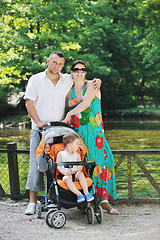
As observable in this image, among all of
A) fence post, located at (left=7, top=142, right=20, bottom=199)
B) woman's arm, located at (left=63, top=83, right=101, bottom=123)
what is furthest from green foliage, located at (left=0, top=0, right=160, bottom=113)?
woman's arm, located at (left=63, top=83, right=101, bottom=123)

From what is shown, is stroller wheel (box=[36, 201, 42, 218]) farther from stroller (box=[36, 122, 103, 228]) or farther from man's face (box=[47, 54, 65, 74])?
man's face (box=[47, 54, 65, 74])

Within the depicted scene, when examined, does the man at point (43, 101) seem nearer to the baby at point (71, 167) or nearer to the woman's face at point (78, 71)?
the woman's face at point (78, 71)

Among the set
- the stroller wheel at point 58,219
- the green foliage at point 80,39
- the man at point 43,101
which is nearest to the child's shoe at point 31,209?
the man at point 43,101

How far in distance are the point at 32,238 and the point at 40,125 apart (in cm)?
145

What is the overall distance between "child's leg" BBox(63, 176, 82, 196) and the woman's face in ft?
4.40

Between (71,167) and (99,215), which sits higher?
(71,167)

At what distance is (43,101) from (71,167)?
104 cm

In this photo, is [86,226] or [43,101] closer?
[86,226]

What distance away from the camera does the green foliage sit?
22014 millimetres

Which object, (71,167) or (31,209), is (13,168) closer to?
(31,209)

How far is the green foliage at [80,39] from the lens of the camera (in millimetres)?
22014

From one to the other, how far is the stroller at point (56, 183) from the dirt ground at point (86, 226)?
0.40 ft

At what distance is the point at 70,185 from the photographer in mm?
4348

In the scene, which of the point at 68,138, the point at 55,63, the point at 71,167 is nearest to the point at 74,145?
the point at 68,138
